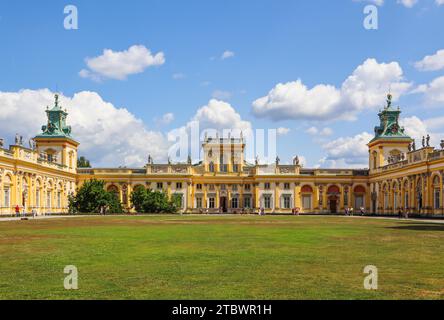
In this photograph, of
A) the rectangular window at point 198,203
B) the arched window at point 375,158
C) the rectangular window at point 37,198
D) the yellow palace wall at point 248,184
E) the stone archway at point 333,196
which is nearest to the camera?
the rectangular window at point 37,198

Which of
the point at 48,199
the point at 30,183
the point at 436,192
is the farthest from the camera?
the point at 48,199

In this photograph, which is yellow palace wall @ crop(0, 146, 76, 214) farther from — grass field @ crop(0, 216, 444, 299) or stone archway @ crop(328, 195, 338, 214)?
stone archway @ crop(328, 195, 338, 214)

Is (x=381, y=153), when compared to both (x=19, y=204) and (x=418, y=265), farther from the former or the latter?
(x=418, y=265)

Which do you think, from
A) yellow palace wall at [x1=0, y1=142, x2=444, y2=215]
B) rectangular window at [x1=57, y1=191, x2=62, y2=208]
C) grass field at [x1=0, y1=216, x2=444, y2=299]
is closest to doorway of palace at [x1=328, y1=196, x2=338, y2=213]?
yellow palace wall at [x1=0, y1=142, x2=444, y2=215]

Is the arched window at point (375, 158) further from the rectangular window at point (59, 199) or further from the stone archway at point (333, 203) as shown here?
the rectangular window at point (59, 199)

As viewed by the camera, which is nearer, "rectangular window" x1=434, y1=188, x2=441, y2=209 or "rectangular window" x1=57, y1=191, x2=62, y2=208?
"rectangular window" x1=434, y1=188, x2=441, y2=209

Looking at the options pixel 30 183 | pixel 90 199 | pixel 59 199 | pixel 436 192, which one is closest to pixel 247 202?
pixel 90 199

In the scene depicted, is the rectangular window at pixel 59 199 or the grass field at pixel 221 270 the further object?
the rectangular window at pixel 59 199

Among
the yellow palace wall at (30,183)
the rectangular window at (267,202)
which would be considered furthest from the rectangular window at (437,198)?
the yellow palace wall at (30,183)

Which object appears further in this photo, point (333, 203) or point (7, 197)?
point (333, 203)

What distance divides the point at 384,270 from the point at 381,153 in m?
76.9

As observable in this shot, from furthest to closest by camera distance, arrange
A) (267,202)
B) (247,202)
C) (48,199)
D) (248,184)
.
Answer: (248,184), (247,202), (267,202), (48,199)

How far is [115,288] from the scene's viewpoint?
1047 centimetres

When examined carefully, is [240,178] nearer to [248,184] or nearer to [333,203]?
[248,184]
